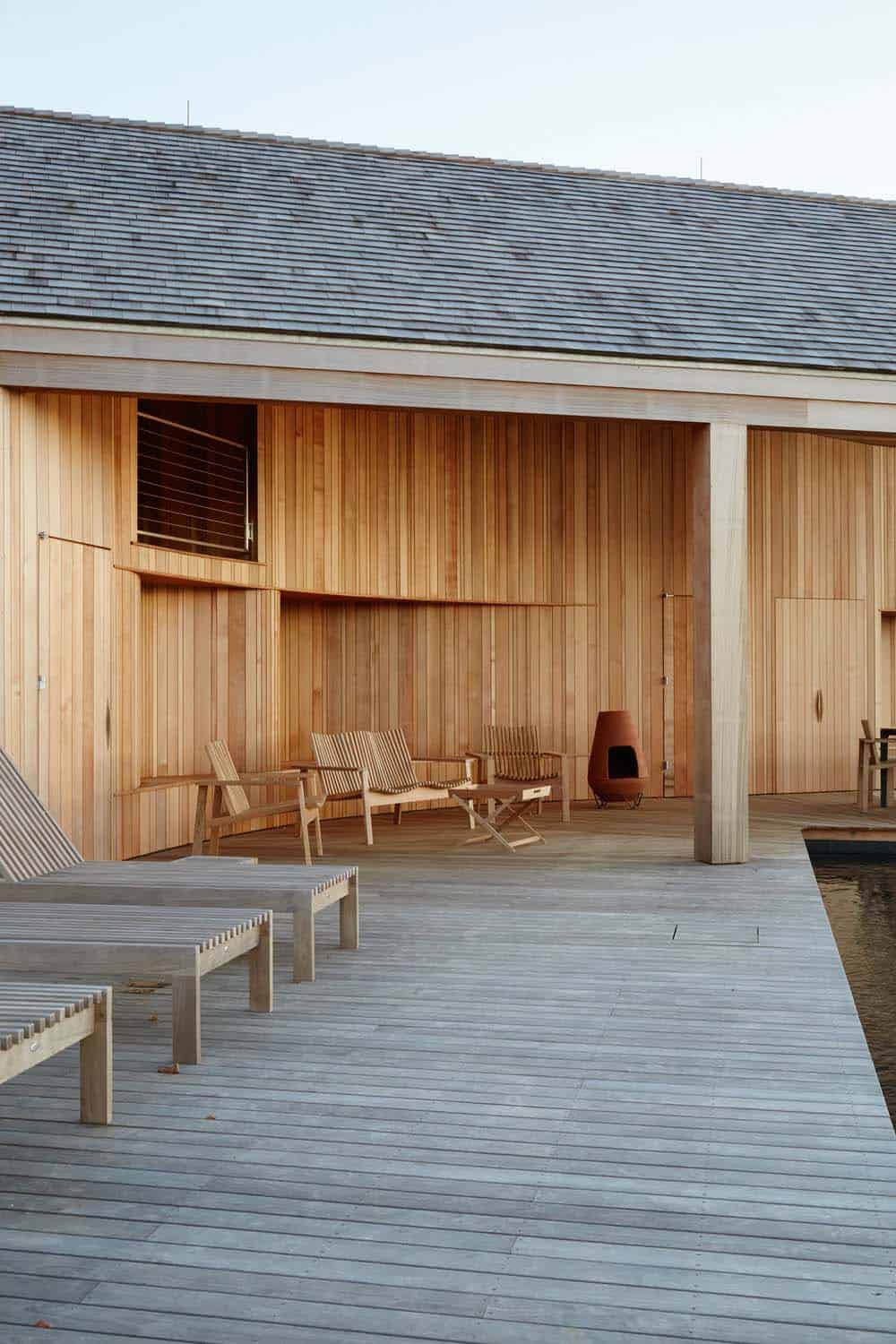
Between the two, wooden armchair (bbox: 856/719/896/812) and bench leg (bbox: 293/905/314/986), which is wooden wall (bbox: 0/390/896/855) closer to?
wooden armchair (bbox: 856/719/896/812)

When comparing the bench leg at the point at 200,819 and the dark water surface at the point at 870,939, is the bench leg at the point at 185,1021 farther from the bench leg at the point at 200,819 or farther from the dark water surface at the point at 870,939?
the bench leg at the point at 200,819

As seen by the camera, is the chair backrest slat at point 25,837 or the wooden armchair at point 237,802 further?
the wooden armchair at point 237,802

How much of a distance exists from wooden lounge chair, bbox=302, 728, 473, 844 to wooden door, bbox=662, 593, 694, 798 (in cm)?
344

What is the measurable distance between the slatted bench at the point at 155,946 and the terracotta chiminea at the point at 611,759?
25.9 feet

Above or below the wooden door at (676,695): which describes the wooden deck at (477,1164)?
below

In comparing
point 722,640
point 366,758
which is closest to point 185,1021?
point 722,640

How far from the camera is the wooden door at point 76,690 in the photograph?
24.7 ft

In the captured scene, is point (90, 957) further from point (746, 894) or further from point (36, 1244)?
point (746, 894)

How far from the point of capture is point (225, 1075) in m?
3.84

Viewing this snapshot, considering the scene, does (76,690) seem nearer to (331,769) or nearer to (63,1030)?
(331,769)

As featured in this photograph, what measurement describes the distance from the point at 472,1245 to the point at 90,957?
5.66ft

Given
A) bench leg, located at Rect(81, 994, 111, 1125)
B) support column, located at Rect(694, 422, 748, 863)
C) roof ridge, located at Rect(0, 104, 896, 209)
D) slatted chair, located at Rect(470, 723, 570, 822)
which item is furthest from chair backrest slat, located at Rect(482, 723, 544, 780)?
bench leg, located at Rect(81, 994, 111, 1125)

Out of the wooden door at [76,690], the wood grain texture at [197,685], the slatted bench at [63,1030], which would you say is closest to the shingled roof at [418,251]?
the wooden door at [76,690]

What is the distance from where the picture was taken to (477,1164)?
123 inches
